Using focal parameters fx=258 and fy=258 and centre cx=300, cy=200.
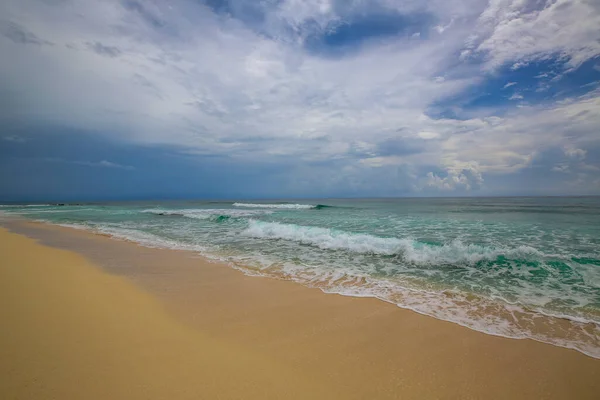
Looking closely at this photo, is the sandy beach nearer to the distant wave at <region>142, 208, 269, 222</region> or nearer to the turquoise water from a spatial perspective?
the turquoise water

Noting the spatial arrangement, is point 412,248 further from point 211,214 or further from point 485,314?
point 211,214

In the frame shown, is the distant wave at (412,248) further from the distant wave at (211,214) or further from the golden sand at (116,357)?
the distant wave at (211,214)

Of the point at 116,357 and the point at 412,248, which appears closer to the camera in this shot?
the point at 116,357

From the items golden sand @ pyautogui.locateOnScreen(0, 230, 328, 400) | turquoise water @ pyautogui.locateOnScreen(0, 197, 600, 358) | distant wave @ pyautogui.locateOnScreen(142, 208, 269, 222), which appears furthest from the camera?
distant wave @ pyautogui.locateOnScreen(142, 208, 269, 222)

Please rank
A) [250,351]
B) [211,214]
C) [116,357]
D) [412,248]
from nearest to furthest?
[116,357] < [250,351] < [412,248] < [211,214]

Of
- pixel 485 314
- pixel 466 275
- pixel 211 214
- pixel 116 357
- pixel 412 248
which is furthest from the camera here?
pixel 211 214

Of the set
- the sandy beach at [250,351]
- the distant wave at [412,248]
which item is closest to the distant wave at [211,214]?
the distant wave at [412,248]

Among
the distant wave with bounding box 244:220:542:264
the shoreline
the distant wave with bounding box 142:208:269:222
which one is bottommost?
the shoreline

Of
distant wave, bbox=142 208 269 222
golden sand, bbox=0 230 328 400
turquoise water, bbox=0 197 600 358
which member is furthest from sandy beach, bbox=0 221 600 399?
distant wave, bbox=142 208 269 222

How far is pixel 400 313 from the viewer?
161 inches

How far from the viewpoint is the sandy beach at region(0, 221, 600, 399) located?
2.33 m

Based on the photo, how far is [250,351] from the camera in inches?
115

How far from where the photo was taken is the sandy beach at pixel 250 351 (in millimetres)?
2326

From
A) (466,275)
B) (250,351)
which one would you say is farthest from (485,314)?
(250,351)
